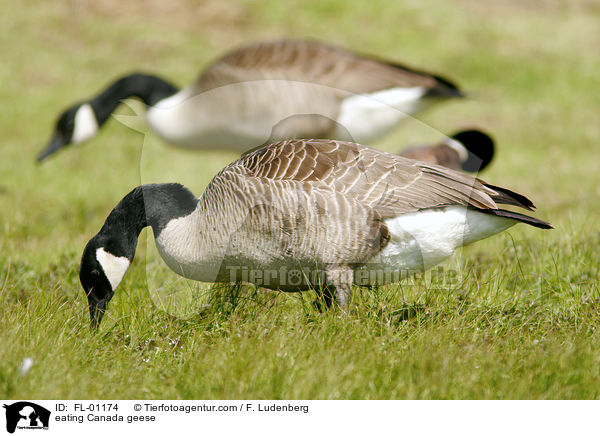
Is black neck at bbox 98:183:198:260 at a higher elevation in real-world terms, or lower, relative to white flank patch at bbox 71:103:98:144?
higher

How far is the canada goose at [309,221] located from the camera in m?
3.78

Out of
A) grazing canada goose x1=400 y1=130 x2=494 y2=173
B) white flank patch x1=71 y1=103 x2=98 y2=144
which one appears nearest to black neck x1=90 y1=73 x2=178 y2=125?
white flank patch x1=71 y1=103 x2=98 y2=144

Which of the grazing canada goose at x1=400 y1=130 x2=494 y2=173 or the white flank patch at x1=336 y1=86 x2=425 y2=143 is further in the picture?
the white flank patch at x1=336 y1=86 x2=425 y2=143

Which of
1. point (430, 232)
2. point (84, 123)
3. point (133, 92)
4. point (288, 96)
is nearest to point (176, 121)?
point (133, 92)

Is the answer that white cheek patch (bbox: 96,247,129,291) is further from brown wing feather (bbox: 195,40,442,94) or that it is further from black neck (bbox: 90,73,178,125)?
black neck (bbox: 90,73,178,125)

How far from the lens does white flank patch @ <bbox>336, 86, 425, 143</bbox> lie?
24.2ft

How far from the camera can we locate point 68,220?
23.2 feet

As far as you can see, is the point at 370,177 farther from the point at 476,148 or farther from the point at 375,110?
the point at 375,110

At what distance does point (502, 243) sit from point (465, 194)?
178 cm

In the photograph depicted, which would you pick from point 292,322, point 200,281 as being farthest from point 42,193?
point 292,322

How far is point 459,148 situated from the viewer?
6.53m

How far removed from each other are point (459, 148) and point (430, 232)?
2.84m
